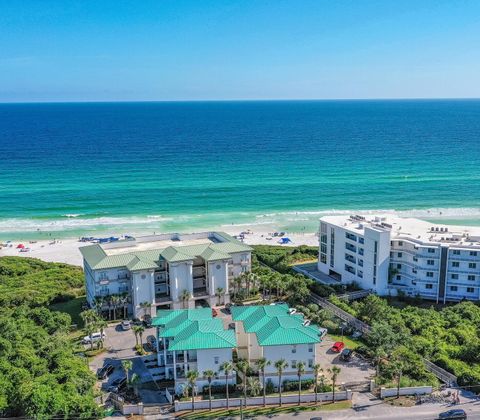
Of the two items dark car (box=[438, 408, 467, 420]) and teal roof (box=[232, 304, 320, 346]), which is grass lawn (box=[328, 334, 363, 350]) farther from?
dark car (box=[438, 408, 467, 420])

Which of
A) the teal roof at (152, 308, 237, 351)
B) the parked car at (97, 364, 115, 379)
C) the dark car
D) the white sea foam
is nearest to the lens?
the dark car

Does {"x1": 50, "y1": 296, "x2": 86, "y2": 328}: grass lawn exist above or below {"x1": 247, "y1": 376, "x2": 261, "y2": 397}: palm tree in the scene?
below

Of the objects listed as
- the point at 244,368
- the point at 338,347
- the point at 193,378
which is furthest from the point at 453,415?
the point at 193,378

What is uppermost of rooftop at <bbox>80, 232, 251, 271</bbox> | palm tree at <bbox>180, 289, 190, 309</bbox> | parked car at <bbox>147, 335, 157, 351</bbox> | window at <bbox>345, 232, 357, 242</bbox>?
window at <bbox>345, 232, 357, 242</bbox>

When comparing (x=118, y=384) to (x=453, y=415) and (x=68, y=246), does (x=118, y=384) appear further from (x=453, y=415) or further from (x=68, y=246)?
(x=68, y=246)

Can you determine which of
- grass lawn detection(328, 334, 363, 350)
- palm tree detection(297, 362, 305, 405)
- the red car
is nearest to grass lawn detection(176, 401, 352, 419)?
palm tree detection(297, 362, 305, 405)

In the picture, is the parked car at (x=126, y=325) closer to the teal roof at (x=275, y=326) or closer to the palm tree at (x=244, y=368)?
the teal roof at (x=275, y=326)

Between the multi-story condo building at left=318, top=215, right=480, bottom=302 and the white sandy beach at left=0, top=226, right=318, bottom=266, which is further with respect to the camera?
the white sandy beach at left=0, top=226, right=318, bottom=266

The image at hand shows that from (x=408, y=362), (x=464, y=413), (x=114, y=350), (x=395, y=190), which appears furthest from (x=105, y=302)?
(x=395, y=190)
